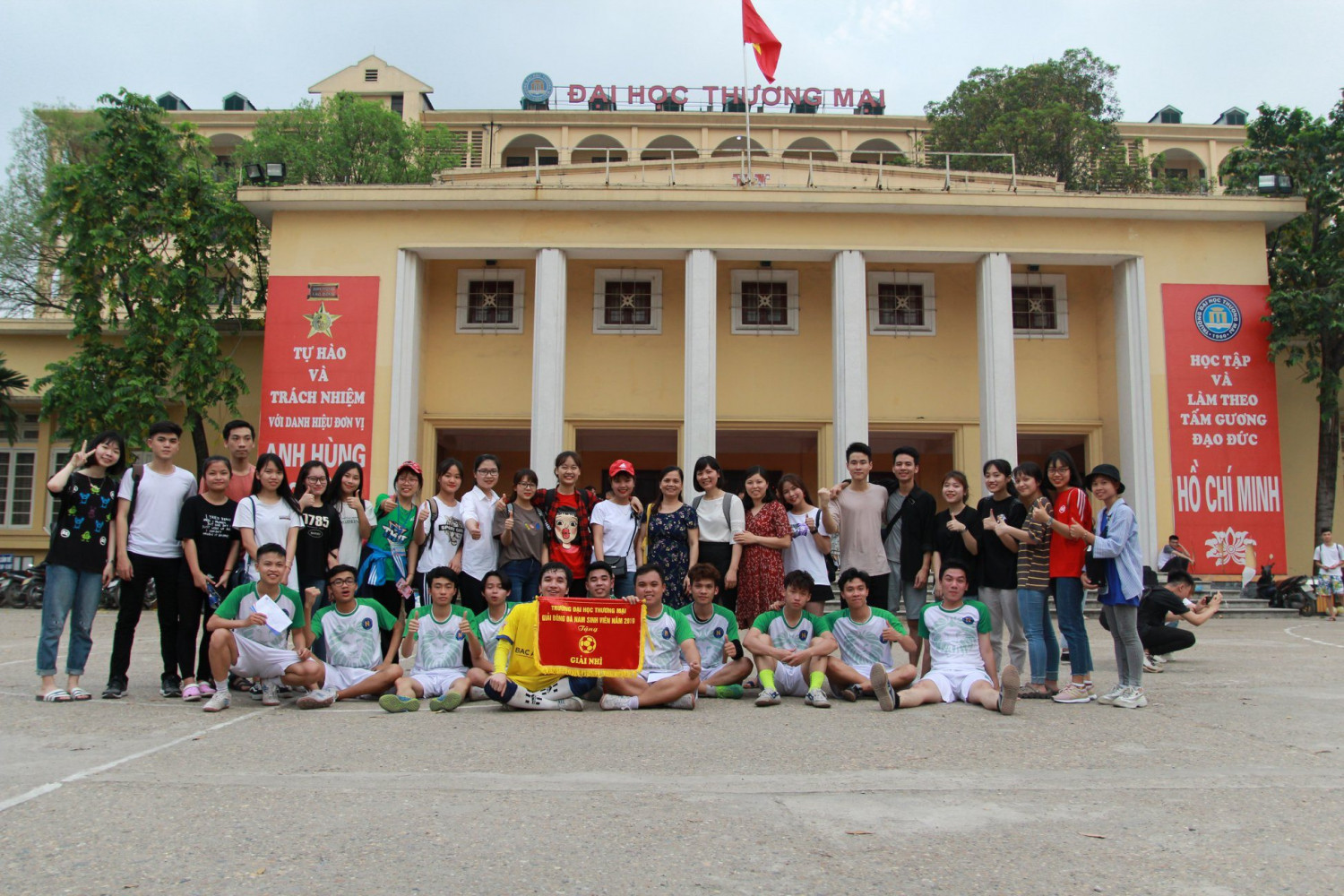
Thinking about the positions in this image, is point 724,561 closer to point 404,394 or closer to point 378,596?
point 378,596

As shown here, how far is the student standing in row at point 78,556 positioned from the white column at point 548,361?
1112cm

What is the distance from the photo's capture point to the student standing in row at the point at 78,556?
6570 millimetres

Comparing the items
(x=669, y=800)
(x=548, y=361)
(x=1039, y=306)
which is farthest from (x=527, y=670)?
(x=1039, y=306)

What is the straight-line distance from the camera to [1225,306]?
18.2 m

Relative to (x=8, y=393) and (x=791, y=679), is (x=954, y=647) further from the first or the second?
(x=8, y=393)

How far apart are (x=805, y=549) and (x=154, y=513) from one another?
4621mm

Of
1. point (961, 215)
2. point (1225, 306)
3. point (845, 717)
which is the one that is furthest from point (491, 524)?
point (1225, 306)

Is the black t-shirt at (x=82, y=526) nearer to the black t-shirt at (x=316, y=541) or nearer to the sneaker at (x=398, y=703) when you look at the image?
the black t-shirt at (x=316, y=541)

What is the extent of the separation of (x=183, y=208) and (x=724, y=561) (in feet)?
48.8

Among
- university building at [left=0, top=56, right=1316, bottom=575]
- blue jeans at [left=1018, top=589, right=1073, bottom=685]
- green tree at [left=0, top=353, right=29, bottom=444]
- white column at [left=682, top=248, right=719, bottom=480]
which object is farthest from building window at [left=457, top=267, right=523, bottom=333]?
blue jeans at [left=1018, top=589, right=1073, bottom=685]

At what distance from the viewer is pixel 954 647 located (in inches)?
270

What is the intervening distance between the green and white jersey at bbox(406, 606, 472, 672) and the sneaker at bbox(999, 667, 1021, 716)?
3.55m

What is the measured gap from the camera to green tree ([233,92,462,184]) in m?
27.9

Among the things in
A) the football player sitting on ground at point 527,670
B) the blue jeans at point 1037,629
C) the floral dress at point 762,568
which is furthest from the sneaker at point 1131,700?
the football player sitting on ground at point 527,670
